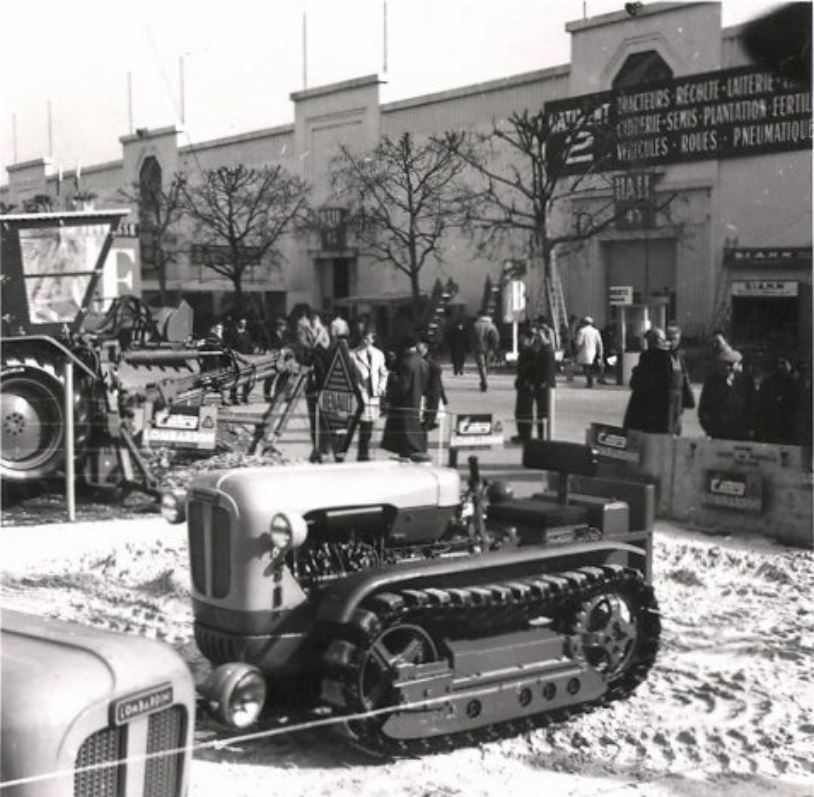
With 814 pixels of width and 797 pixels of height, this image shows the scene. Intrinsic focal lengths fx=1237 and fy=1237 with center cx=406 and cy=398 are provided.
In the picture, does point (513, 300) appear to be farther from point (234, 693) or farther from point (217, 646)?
point (234, 693)

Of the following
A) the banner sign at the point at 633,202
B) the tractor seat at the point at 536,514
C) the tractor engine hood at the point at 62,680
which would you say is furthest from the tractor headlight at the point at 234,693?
the banner sign at the point at 633,202

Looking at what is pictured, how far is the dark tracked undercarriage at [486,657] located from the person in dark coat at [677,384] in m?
Answer: 1.36

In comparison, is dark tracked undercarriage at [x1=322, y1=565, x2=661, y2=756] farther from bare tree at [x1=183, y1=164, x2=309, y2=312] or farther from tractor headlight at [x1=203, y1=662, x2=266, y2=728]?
bare tree at [x1=183, y1=164, x2=309, y2=312]

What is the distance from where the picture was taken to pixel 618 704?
464 cm

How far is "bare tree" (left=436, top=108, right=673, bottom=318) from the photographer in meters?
4.80

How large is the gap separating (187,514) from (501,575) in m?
1.10

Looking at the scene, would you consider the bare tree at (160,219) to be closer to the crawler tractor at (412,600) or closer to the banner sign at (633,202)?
the crawler tractor at (412,600)

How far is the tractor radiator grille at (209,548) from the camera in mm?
3957

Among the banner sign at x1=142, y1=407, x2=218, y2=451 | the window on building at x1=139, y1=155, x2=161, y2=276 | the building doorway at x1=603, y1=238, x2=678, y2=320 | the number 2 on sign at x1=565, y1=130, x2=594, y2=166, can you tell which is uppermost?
the number 2 on sign at x1=565, y1=130, x2=594, y2=166

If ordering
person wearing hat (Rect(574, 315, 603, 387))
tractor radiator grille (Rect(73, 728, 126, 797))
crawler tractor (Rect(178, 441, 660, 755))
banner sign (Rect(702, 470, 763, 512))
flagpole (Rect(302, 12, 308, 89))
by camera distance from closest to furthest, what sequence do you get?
tractor radiator grille (Rect(73, 728, 126, 797))
crawler tractor (Rect(178, 441, 660, 755))
flagpole (Rect(302, 12, 308, 89))
person wearing hat (Rect(574, 315, 603, 387))
banner sign (Rect(702, 470, 763, 512))

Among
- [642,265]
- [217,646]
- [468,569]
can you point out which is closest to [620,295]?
[642,265]

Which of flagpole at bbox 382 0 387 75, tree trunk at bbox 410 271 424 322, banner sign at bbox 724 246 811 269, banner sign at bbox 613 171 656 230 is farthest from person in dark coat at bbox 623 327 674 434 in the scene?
flagpole at bbox 382 0 387 75

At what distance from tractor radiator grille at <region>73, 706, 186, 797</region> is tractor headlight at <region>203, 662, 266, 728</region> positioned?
49cm

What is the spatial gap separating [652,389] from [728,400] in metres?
1.03
